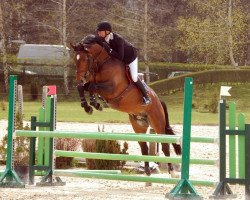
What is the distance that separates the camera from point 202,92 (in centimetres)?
3853

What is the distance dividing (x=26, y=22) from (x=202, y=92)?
20.9 metres

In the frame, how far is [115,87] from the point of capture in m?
11.7

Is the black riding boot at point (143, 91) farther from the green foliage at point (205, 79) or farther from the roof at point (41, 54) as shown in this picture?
the roof at point (41, 54)

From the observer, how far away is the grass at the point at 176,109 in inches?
1018

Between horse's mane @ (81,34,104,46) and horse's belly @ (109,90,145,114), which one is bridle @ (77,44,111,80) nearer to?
horse's mane @ (81,34,104,46)

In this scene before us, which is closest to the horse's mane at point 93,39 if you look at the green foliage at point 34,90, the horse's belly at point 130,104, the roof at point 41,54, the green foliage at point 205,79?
the horse's belly at point 130,104

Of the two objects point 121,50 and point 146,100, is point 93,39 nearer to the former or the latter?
point 121,50

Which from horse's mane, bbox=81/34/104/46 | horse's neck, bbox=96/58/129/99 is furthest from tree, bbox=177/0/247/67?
horse's mane, bbox=81/34/104/46

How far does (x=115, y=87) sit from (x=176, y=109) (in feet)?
70.8

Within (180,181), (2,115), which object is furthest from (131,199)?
(2,115)

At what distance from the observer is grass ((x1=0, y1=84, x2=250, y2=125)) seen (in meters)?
25.9

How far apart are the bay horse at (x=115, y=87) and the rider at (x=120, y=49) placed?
0.22ft

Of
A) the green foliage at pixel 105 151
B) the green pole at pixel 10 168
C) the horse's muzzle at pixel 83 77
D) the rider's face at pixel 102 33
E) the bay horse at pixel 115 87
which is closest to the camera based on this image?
the green pole at pixel 10 168

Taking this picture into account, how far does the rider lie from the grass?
40.7 ft
